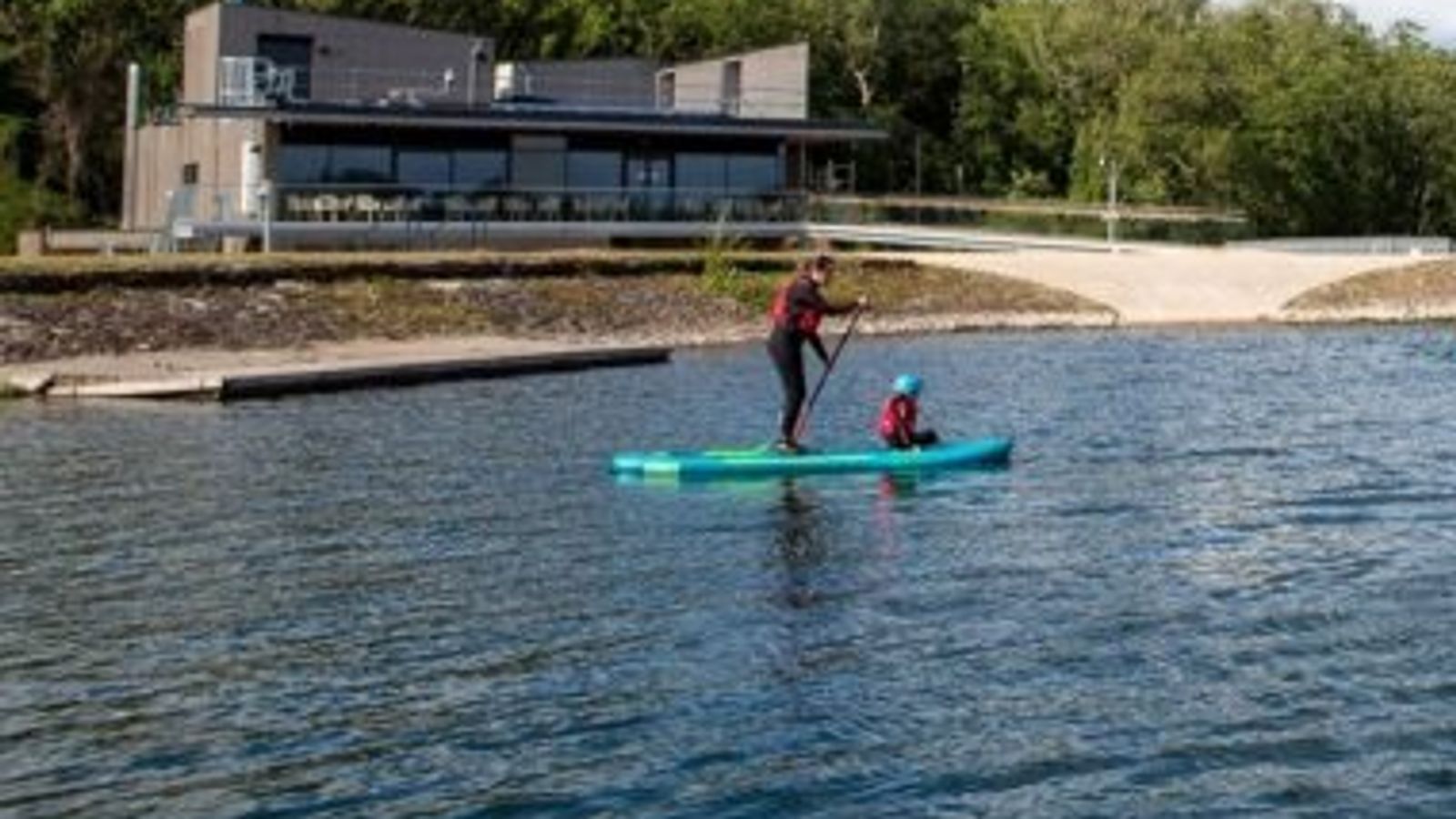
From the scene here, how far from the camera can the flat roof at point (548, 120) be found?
215 feet

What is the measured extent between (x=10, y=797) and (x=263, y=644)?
4.29 metres

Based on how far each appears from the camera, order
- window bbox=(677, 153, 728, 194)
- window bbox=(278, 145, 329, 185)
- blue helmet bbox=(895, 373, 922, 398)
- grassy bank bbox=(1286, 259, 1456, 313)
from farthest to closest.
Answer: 1. window bbox=(677, 153, 728, 194)
2. grassy bank bbox=(1286, 259, 1456, 313)
3. window bbox=(278, 145, 329, 185)
4. blue helmet bbox=(895, 373, 922, 398)

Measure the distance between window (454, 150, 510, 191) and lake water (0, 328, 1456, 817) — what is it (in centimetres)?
3864

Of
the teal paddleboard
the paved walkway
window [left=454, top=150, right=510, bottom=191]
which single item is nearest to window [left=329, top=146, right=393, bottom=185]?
window [left=454, top=150, right=510, bottom=191]

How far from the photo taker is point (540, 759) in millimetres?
13539

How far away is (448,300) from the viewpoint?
179 feet

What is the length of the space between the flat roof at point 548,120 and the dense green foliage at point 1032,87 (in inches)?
706

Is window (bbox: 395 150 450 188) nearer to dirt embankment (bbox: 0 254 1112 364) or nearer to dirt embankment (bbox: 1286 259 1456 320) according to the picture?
dirt embankment (bbox: 0 254 1112 364)

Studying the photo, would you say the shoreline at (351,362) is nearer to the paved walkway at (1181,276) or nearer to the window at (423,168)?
the paved walkway at (1181,276)

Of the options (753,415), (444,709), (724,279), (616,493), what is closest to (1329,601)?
(444,709)

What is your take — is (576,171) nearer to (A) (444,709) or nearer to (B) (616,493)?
(B) (616,493)

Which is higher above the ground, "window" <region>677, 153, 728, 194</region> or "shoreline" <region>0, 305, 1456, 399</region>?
"window" <region>677, 153, 728, 194</region>

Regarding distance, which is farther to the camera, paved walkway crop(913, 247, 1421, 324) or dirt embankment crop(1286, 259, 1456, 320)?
dirt embankment crop(1286, 259, 1456, 320)

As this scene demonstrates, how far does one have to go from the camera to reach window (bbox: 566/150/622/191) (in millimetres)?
73125
